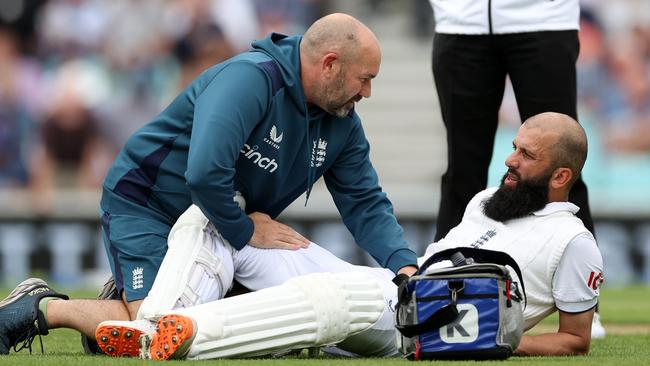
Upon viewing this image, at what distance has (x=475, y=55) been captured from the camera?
642cm

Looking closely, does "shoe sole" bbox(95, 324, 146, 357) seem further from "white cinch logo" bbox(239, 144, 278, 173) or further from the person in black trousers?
the person in black trousers

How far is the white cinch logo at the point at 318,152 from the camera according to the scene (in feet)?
17.4

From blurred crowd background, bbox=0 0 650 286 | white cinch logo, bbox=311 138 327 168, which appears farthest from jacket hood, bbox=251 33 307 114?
blurred crowd background, bbox=0 0 650 286

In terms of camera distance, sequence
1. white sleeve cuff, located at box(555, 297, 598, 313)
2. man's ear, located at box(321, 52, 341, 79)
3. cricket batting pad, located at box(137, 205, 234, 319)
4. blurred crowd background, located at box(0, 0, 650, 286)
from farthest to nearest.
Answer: blurred crowd background, located at box(0, 0, 650, 286) → man's ear, located at box(321, 52, 341, 79) → white sleeve cuff, located at box(555, 297, 598, 313) → cricket batting pad, located at box(137, 205, 234, 319)

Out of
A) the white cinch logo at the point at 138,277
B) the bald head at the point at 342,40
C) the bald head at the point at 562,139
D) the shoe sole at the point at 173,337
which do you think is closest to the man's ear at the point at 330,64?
the bald head at the point at 342,40

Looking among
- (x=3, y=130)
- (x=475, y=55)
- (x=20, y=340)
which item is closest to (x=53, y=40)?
(x=3, y=130)

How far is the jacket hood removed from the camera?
5.10 metres

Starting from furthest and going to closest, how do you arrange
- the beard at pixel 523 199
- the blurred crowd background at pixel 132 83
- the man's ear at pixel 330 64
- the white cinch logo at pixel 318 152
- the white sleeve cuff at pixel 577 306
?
the blurred crowd background at pixel 132 83 → the white cinch logo at pixel 318 152 → the beard at pixel 523 199 → the man's ear at pixel 330 64 → the white sleeve cuff at pixel 577 306

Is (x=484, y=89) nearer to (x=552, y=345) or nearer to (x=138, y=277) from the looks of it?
(x=552, y=345)

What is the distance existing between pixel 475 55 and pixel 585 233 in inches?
65.3

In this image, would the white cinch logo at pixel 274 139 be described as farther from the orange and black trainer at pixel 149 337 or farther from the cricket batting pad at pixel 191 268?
the orange and black trainer at pixel 149 337

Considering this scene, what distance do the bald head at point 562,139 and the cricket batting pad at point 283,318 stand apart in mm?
1038

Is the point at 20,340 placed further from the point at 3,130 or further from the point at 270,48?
the point at 3,130

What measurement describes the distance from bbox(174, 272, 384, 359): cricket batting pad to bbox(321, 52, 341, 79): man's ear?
2.76 ft
